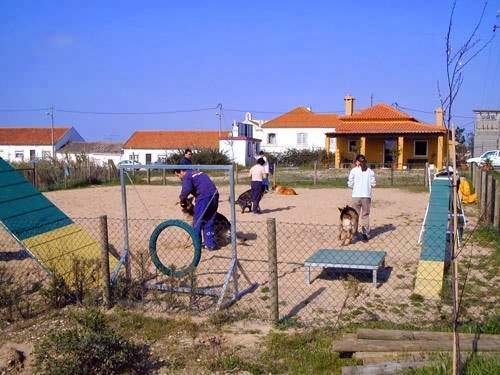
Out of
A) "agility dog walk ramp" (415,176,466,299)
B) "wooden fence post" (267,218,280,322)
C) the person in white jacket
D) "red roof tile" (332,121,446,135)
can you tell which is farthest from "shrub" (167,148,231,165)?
"wooden fence post" (267,218,280,322)

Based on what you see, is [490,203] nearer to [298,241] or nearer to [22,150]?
[298,241]

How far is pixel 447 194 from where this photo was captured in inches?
A: 413

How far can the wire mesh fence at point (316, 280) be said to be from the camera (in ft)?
19.2

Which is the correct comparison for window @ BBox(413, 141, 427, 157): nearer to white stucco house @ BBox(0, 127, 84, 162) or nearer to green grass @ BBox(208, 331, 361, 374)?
green grass @ BBox(208, 331, 361, 374)

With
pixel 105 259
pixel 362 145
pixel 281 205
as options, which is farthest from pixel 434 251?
pixel 362 145

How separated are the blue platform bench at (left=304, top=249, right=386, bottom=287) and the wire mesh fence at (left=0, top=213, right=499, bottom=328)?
0.01 m

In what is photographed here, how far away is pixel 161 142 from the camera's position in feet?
184

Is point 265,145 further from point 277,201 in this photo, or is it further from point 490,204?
point 490,204

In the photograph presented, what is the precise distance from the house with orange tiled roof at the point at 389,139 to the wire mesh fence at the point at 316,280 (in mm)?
28272

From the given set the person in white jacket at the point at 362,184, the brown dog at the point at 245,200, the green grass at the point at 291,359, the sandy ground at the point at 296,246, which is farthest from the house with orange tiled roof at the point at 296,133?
the green grass at the point at 291,359

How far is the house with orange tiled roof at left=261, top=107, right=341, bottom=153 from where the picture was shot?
5306 centimetres

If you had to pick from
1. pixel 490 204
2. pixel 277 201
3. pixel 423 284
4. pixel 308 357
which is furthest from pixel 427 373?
pixel 277 201

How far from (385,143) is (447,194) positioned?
30.4m

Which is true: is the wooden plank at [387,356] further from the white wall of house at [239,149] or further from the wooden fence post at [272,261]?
the white wall of house at [239,149]
